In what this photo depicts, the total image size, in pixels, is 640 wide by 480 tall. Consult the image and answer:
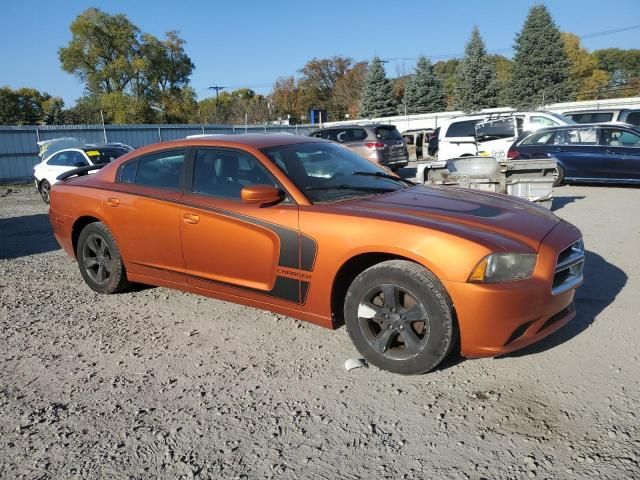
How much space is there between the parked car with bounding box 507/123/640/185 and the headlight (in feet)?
32.6

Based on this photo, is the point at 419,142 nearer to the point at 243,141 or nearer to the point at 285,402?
the point at 243,141

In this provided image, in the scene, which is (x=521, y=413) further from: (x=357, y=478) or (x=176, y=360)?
(x=176, y=360)

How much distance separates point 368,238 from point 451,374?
3.37 ft

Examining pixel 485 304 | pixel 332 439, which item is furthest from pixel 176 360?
pixel 485 304

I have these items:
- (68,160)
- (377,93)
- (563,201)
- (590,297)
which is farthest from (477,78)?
(590,297)

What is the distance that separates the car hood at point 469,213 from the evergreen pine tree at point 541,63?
45.5 meters

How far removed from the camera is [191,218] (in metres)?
4.10

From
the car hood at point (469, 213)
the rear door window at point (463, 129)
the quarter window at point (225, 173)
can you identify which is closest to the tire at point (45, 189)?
the rear door window at point (463, 129)

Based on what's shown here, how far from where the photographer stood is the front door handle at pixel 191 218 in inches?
160

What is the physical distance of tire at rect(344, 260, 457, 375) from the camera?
3.05m

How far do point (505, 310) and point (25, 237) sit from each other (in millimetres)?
8157

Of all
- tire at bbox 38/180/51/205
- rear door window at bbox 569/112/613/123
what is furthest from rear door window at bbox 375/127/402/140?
tire at bbox 38/180/51/205

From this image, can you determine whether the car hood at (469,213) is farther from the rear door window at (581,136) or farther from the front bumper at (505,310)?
Answer: the rear door window at (581,136)

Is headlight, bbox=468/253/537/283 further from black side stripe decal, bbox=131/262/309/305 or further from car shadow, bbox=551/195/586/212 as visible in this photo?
car shadow, bbox=551/195/586/212
